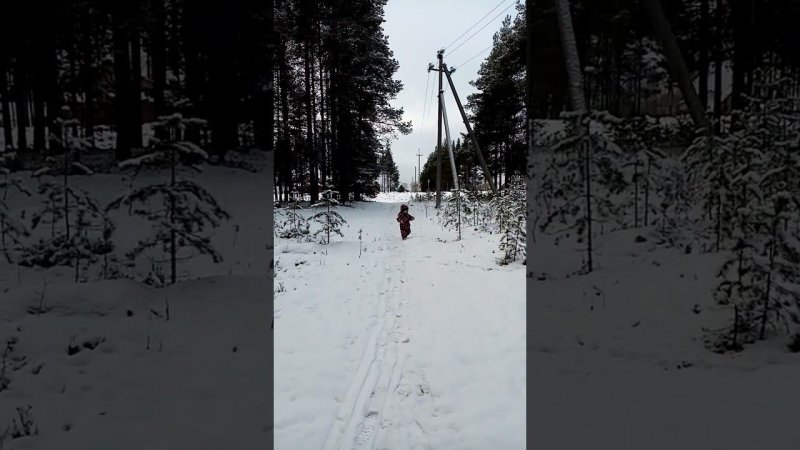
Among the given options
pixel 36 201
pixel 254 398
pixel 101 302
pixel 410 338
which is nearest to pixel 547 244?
pixel 410 338

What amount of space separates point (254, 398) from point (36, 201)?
241 inches

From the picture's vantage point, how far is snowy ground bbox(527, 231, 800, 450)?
8.90 feet

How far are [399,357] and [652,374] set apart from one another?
254 centimetres

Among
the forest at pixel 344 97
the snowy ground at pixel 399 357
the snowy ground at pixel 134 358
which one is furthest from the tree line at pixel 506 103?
the snowy ground at pixel 134 358

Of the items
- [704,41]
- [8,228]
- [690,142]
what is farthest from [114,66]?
[704,41]

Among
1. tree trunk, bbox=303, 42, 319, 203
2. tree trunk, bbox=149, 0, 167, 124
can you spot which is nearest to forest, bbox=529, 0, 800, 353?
tree trunk, bbox=149, 0, 167, 124

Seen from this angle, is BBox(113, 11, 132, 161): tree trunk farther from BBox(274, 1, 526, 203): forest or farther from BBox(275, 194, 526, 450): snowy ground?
BBox(274, 1, 526, 203): forest

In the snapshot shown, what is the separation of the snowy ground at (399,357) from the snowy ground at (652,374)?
0.38m

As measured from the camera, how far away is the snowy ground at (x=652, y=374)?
2.71 m

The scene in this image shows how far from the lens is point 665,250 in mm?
6316

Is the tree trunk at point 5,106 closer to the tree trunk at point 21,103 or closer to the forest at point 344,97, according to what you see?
the tree trunk at point 21,103

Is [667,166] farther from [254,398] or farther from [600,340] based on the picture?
[254,398]

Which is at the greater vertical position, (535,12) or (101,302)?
(535,12)

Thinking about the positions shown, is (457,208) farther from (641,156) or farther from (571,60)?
(571,60)
